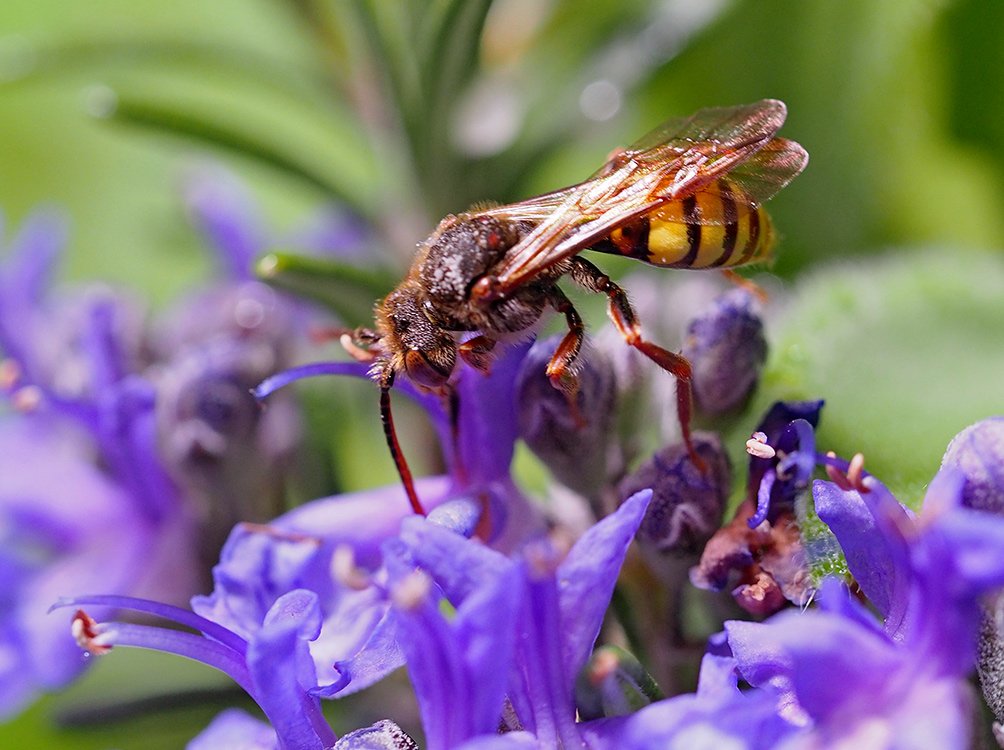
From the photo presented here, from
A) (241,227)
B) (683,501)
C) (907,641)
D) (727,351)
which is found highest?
(241,227)

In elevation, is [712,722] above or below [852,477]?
below

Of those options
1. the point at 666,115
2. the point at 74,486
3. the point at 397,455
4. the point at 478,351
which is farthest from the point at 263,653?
the point at 666,115

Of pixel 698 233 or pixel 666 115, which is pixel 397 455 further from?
pixel 666 115

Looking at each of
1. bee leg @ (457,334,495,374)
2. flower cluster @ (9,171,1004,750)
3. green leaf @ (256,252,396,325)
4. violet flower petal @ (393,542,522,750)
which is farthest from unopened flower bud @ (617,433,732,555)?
green leaf @ (256,252,396,325)

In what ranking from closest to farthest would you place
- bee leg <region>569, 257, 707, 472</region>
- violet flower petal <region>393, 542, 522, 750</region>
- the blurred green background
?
violet flower petal <region>393, 542, 522, 750</region>
bee leg <region>569, 257, 707, 472</region>
the blurred green background

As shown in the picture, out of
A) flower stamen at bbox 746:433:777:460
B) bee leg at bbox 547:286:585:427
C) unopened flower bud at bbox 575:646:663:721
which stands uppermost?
bee leg at bbox 547:286:585:427

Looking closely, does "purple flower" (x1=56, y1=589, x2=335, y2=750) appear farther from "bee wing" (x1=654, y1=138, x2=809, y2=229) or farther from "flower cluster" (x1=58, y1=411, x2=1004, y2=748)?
"bee wing" (x1=654, y1=138, x2=809, y2=229)

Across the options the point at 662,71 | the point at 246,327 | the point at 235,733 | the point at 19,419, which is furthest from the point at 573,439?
the point at 19,419

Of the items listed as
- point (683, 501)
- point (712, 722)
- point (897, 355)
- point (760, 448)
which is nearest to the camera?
point (712, 722)

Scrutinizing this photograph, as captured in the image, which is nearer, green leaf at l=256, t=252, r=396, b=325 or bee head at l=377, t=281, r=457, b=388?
bee head at l=377, t=281, r=457, b=388
